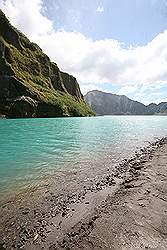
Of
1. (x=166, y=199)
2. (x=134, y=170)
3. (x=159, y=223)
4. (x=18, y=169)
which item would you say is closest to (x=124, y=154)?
(x=134, y=170)

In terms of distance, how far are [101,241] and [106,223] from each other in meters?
1.63

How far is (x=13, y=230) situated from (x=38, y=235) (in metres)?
1.49

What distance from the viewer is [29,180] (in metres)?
20.2

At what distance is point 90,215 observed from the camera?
13.4 meters

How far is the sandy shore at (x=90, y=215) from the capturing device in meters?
10.3

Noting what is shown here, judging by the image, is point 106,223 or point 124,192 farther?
point 124,192

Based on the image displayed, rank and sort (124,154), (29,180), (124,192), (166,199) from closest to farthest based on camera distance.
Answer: (166,199) → (124,192) → (29,180) → (124,154)

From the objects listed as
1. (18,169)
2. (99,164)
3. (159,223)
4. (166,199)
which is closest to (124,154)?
(99,164)

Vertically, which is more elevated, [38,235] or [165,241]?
[165,241]

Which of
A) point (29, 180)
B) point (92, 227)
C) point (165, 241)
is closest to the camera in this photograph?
point (165, 241)

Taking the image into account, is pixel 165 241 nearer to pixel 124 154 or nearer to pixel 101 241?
pixel 101 241

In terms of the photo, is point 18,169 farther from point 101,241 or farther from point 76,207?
point 101,241

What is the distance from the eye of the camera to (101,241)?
393 inches

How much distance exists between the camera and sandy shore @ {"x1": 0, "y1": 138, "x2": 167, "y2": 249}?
1026 cm
